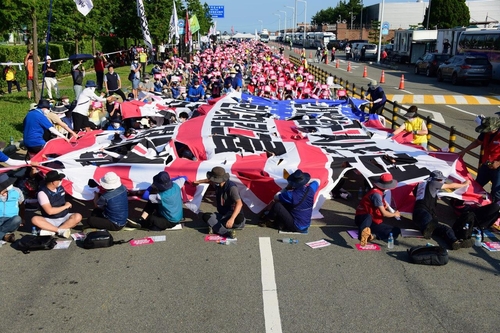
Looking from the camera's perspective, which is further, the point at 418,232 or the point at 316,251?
the point at 418,232

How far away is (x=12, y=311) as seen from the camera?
578 cm

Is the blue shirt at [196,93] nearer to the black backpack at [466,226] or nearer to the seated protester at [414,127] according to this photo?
the seated protester at [414,127]

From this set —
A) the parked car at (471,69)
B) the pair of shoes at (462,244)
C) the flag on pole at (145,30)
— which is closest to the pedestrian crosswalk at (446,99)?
the parked car at (471,69)

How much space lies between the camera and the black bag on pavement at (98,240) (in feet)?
24.6

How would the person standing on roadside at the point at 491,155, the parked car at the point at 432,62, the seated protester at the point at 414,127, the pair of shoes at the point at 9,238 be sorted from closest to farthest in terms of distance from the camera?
1. the pair of shoes at the point at 9,238
2. the person standing on roadside at the point at 491,155
3. the seated protester at the point at 414,127
4. the parked car at the point at 432,62

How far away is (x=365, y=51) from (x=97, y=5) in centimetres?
3198

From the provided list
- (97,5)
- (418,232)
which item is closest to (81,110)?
(418,232)

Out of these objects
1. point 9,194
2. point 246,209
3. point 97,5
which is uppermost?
point 97,5

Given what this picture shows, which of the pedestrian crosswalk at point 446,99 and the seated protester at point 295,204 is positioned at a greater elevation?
the seated protester at point 295,204

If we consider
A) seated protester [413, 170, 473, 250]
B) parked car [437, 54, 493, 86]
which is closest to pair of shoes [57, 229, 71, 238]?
seated protester [413, 170, 473, 250]

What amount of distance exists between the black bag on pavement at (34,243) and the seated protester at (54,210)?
28 cm

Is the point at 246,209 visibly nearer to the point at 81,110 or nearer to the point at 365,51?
the point at 81,110

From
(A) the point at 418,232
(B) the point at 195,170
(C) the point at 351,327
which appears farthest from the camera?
(B) the point at 195,170

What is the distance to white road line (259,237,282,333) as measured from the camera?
18.0ft
